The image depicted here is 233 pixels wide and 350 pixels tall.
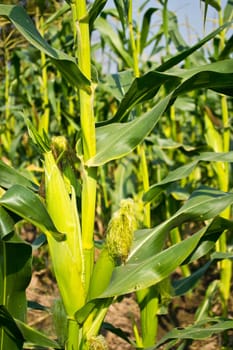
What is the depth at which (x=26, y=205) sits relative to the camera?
1.20 metres

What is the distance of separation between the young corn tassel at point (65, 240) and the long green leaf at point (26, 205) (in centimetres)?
5

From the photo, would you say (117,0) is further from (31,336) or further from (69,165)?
(31,336)

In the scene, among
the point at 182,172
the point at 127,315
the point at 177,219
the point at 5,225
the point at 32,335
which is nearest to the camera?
the point at 5,225

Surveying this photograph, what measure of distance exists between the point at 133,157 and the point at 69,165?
277 centimetres

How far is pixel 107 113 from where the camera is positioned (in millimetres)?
4910

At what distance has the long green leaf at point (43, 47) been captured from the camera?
4.24 ft

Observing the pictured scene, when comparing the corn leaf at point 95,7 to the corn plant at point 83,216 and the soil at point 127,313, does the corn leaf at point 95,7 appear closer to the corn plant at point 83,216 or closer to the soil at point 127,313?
the corn plant at point 83,216

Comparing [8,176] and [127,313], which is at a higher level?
[8,176]

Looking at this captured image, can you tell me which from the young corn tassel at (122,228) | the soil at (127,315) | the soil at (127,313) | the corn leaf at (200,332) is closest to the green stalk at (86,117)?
the young corn tassel at (122,228)

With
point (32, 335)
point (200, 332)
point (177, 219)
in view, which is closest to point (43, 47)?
point (177, 219)

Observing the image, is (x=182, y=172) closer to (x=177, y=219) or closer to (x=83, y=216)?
(x=177, y=219)

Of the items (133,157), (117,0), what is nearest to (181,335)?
(117,0)

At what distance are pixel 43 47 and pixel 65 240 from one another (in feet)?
1.51

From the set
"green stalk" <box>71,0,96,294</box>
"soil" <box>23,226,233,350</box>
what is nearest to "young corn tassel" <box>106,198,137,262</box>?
"green stalk" <box>71,0,96,294</box>
